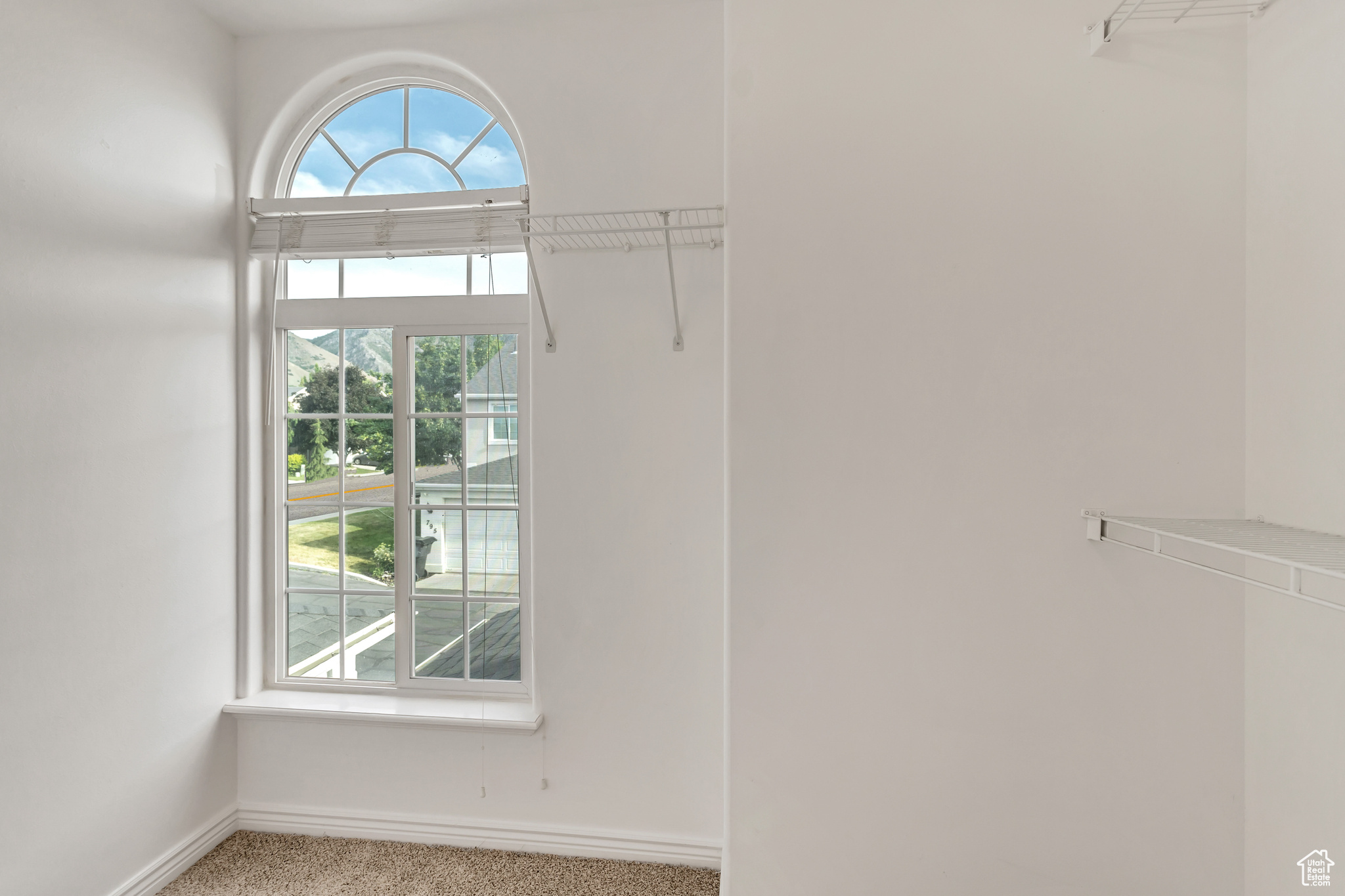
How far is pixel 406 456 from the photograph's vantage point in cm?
223

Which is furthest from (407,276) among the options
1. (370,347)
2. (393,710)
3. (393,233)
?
(393,710)

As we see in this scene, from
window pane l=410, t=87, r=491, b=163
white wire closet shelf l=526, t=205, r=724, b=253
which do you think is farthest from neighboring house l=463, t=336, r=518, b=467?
window pane l=410, t=87, r=491, b=163

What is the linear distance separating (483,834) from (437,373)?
1.60 meters

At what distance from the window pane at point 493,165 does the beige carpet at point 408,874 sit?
2288 mm

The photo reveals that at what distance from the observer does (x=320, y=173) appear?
7.55 feet

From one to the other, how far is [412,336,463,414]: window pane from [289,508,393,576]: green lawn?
0.44 meters

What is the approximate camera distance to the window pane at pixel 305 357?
7.54 feet

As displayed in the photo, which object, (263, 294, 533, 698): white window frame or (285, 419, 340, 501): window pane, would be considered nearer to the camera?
(263, 294, 533, 698): white window frame

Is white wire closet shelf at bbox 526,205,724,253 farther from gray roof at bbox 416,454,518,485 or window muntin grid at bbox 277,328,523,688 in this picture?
gray roof at bbox 416,454,518,485

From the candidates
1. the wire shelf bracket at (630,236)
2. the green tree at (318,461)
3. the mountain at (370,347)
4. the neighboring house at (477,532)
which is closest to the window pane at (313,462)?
the green tree at (318,461)

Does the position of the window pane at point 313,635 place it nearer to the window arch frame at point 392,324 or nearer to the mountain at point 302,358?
the window arch frame at point 392,324

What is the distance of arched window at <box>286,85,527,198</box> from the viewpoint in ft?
7.25

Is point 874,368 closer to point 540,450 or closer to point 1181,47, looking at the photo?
point 1181,47

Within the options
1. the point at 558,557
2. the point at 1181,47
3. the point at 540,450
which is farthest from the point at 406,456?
the point at 1181,47
